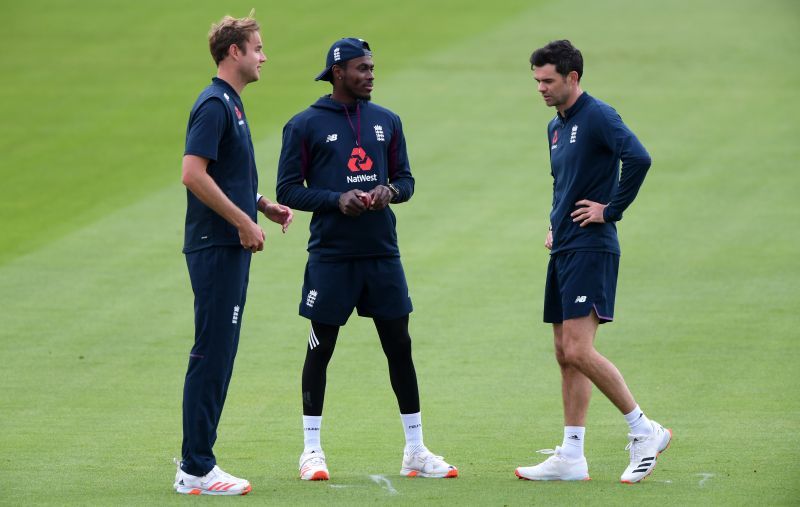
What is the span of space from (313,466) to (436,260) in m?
7.69

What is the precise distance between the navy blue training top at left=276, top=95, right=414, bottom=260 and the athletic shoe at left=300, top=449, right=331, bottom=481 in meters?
1.18

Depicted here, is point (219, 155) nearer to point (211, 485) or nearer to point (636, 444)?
point (211, 485)

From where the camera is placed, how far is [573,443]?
7.72 meters

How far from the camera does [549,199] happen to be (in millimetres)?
18000

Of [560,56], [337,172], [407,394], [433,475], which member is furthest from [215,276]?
[560,56]

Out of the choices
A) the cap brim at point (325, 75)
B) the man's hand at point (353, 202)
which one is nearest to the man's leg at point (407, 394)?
the man's hand at point (353, 202)

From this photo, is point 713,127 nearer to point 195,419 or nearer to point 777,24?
point 777,24

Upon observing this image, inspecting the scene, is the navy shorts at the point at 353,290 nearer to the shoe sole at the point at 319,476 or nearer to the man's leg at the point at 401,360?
the man's leg at the point at 401,360

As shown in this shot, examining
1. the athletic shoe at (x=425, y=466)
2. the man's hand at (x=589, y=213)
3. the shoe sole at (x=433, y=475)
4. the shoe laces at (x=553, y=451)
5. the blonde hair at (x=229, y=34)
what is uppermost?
the blonde hair at (x=229, y=34)

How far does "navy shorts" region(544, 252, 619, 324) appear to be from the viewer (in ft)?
25.1

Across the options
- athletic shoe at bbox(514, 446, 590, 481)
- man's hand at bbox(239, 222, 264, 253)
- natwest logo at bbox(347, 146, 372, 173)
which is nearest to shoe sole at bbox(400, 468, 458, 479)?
athletic shoe at bbox(514, 446, 590, 481)

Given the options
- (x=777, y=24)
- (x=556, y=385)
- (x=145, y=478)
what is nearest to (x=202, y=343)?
(x=145, y=478)

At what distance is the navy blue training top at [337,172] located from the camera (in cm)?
786

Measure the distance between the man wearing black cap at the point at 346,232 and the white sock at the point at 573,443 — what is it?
73cm
